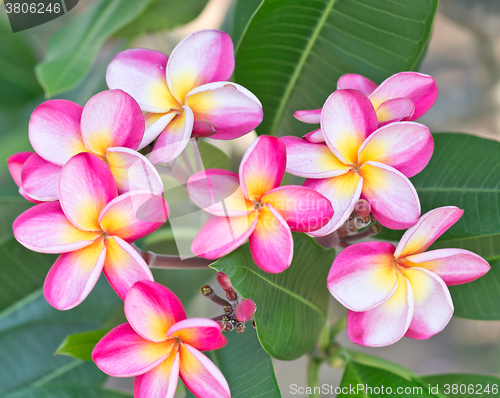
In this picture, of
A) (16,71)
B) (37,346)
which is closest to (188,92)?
(37,346)

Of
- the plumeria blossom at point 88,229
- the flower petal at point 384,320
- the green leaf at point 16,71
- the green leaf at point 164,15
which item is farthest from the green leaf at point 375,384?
the green leaf at point 16,71

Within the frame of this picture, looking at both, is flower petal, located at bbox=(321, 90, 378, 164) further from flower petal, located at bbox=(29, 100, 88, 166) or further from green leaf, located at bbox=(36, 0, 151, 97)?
green leaf, located at bbox=(36, 0, 151, 97)

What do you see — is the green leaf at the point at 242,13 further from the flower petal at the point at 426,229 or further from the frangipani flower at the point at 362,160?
the flower petal at the point at 426,229

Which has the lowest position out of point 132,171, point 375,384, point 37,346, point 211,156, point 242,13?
point 37,346

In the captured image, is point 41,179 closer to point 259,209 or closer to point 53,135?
point 53,135

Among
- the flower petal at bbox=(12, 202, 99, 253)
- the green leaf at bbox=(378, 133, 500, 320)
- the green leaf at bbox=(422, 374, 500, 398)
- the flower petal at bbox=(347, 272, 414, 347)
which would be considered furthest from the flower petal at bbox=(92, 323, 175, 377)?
the green leaf at bbox=(422, 374, 500, 398)
